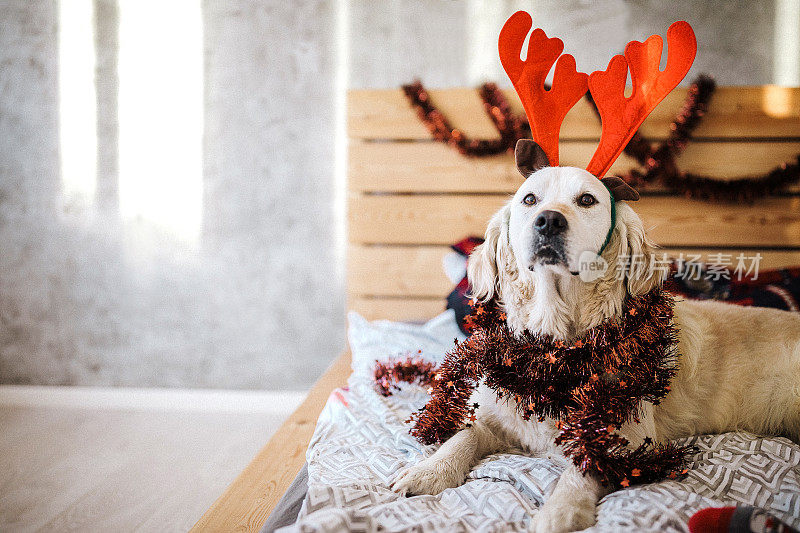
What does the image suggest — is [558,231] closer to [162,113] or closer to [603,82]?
[603,82]

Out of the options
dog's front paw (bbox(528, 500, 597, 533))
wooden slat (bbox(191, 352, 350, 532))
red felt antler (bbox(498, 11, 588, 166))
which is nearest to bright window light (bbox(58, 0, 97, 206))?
wooden slat (bbox(191, 352, 350, 532))

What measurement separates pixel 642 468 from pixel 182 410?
260cm

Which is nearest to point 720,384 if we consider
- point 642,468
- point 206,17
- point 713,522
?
point 642,468

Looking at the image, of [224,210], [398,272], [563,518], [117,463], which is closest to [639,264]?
[563,518]

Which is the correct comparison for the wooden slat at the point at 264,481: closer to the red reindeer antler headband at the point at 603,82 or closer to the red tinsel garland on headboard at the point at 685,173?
the red reindeer antler headband at the point at 603,82

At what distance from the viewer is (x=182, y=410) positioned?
2.97 meters

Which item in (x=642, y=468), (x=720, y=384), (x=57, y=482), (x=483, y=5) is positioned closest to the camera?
(x=642, y=468)

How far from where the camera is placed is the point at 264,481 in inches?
51.7

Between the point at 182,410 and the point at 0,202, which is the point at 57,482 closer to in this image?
the point at 182,410

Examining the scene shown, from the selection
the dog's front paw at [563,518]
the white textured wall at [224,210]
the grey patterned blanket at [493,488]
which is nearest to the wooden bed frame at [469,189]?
the white textured wall at [224,210]

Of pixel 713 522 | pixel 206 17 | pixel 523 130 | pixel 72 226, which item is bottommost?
pixel 713 522

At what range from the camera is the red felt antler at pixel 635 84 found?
1.32m

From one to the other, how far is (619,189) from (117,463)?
2.23 m
